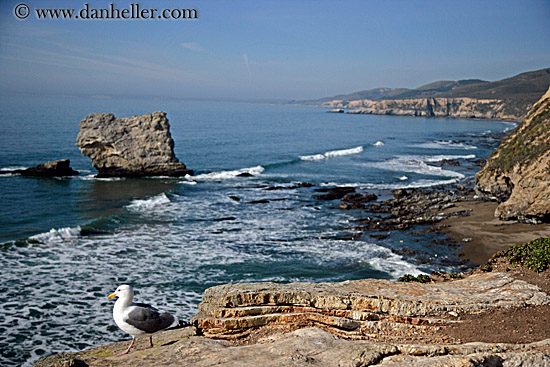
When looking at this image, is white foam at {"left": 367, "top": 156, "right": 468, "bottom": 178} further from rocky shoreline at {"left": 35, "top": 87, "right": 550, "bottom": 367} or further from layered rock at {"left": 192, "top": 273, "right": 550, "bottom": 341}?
layered rock at {"left": 192, "top": 273, "right": 550, "bottom": 341}

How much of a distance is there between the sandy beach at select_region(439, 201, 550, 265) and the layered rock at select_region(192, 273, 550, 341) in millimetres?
10756

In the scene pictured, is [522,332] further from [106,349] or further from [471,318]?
[106,349]

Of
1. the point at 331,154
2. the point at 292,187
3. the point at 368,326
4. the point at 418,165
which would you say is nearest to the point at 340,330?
the point at 368,326

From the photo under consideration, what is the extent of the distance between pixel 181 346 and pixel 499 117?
159 meters

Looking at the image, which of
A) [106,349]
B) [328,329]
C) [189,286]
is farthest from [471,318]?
[189,286]

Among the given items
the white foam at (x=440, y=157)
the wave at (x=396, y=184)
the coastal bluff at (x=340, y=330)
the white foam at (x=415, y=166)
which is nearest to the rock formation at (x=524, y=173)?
the wave at (x=396, y=184)

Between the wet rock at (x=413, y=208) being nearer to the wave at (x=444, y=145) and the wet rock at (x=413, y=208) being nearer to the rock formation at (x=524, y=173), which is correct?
the rock formation at (x=524, y=173)

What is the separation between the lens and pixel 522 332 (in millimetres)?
6316

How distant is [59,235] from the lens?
69.3ft

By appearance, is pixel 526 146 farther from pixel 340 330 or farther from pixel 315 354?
pixel 315 354

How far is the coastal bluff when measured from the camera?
509 centimetres

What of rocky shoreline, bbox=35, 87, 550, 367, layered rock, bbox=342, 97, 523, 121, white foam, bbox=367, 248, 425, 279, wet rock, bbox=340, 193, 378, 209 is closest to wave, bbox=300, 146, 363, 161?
wet rock, bbox=340, 193, 378, 209

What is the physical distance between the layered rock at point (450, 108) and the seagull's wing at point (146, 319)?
15120 centimetres

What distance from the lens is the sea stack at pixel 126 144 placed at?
119 ft
